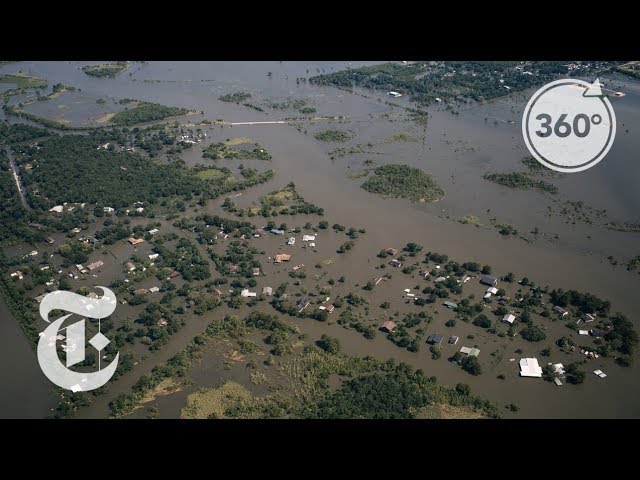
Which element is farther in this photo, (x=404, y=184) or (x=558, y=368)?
(x=404, y=184)

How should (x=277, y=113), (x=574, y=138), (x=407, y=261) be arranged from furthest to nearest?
(x=277, y=113), (x=574, y=138), (x=407, y=261)

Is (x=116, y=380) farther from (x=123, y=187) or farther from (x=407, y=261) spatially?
(x=123, y=187)

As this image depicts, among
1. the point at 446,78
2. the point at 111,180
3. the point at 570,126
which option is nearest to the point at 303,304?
the point at 111,180

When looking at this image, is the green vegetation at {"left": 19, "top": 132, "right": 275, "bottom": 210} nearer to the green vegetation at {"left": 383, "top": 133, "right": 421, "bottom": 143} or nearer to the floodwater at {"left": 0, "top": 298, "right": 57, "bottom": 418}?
the green vegetation at {"left": 383, "top": 133, "right": 421, "bottom": 143}

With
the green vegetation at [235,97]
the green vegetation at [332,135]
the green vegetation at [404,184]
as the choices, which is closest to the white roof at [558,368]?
the green vegetation at [404,184]

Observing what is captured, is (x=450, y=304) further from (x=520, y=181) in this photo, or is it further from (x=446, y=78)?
(x=446, y=78)

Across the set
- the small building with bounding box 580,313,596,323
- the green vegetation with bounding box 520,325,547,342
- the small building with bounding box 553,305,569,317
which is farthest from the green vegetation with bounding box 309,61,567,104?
the green vegetation with bounding box 520,325,547,342

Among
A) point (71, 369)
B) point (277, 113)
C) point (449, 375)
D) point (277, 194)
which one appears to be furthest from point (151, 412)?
point (277, 113)
